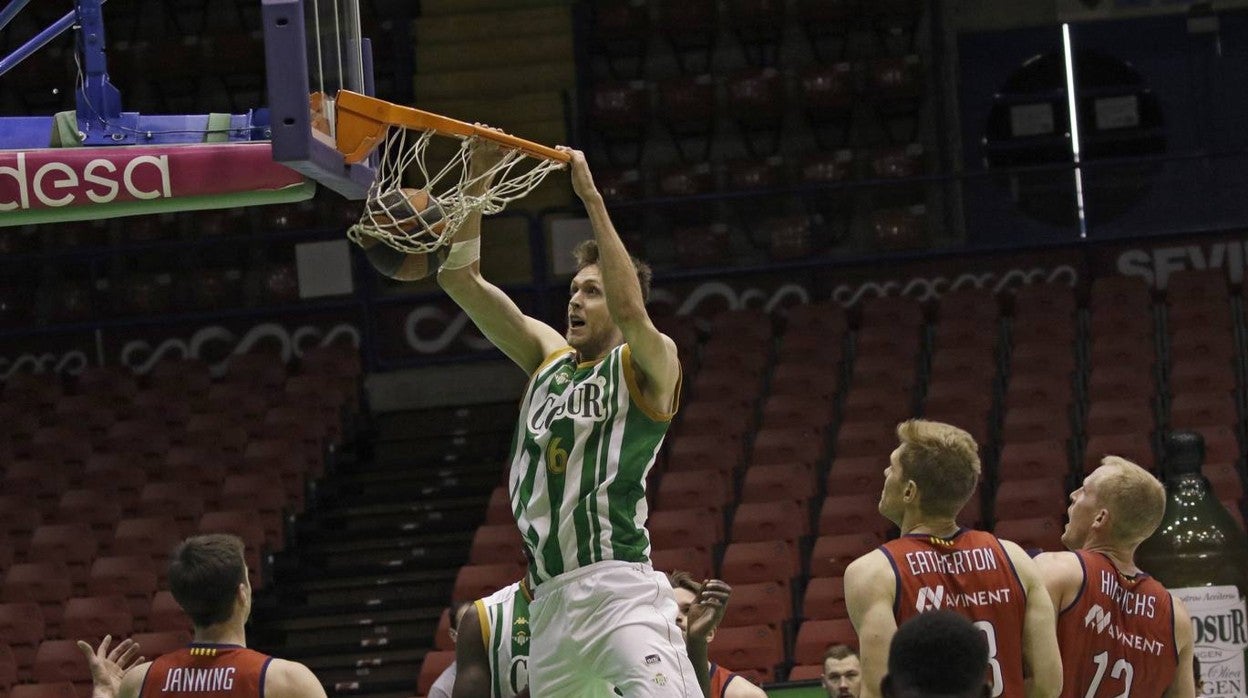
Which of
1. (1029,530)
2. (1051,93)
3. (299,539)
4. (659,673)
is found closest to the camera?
(659,673)

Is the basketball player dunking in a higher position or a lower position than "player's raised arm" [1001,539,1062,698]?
higher

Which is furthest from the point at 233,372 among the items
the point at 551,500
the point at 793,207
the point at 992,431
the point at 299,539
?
the point at 551,500

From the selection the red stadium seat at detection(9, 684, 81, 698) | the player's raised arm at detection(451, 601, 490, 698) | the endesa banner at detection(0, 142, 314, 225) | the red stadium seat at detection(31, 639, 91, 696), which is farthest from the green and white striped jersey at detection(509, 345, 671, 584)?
the red stadium seat at detection(31, 639, 91, 696)

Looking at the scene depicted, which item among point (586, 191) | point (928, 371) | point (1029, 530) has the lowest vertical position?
point (1029, 530)

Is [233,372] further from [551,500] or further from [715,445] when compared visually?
[551,500]

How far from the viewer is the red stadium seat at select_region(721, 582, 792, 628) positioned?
11.1m

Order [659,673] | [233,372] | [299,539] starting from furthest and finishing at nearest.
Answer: [233,372]
[299,539]
[659,673]

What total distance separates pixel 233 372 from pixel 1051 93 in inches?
316

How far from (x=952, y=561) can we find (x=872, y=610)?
0.29m

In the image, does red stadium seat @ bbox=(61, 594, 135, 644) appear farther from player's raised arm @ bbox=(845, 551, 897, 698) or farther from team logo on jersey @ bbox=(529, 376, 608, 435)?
player's raised arm @ bbox=(845, 551, 897, 698)

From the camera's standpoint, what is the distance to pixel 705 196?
14.1 metres

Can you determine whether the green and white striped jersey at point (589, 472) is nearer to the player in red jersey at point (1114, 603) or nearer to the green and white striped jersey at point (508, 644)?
the green and white striped jersey at point (508, 644)

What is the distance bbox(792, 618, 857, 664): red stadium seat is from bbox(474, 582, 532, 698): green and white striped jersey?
18.0ft

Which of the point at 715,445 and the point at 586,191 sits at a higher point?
the point at 586,191
